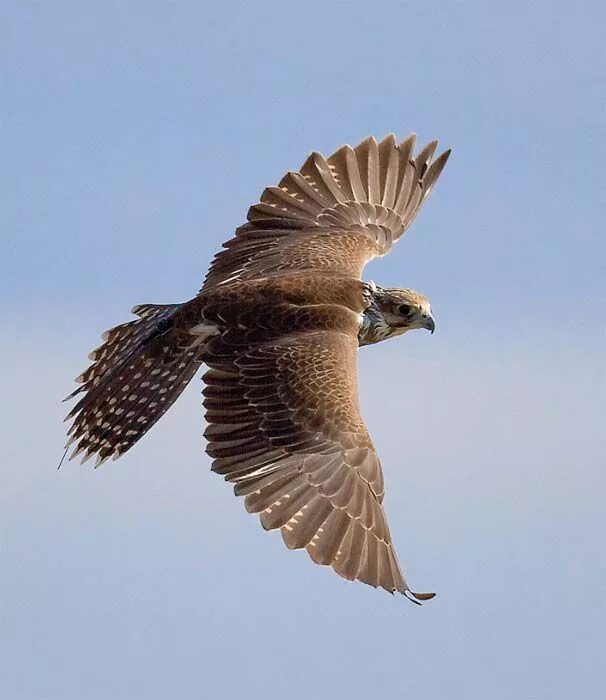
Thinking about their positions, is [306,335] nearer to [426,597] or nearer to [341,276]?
[341,276]

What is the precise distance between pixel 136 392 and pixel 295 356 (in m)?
1.53

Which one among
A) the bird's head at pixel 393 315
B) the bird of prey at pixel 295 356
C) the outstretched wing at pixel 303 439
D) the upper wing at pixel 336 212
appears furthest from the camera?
the upper wing at pixel 336 212

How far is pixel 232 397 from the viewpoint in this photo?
587 inches

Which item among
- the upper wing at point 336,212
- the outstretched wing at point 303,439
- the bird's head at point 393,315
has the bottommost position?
the outstretched wing at point 303,439

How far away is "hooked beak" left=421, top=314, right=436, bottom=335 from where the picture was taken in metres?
16.6

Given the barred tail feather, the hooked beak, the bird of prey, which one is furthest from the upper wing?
the barred tail feather

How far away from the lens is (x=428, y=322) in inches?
656

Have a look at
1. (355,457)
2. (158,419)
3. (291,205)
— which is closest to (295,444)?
(355,457)

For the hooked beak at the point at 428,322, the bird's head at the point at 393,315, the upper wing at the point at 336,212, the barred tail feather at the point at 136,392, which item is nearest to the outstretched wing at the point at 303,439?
the barred tail feather at the point at 136,392

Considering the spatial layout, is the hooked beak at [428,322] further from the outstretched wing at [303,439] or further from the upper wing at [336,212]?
the outstretched wing at [303,439]

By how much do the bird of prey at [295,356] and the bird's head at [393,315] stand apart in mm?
13

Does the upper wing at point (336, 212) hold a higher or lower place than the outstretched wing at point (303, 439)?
higher

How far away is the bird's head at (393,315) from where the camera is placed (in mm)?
16312

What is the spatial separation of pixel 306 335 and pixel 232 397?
915 mm
